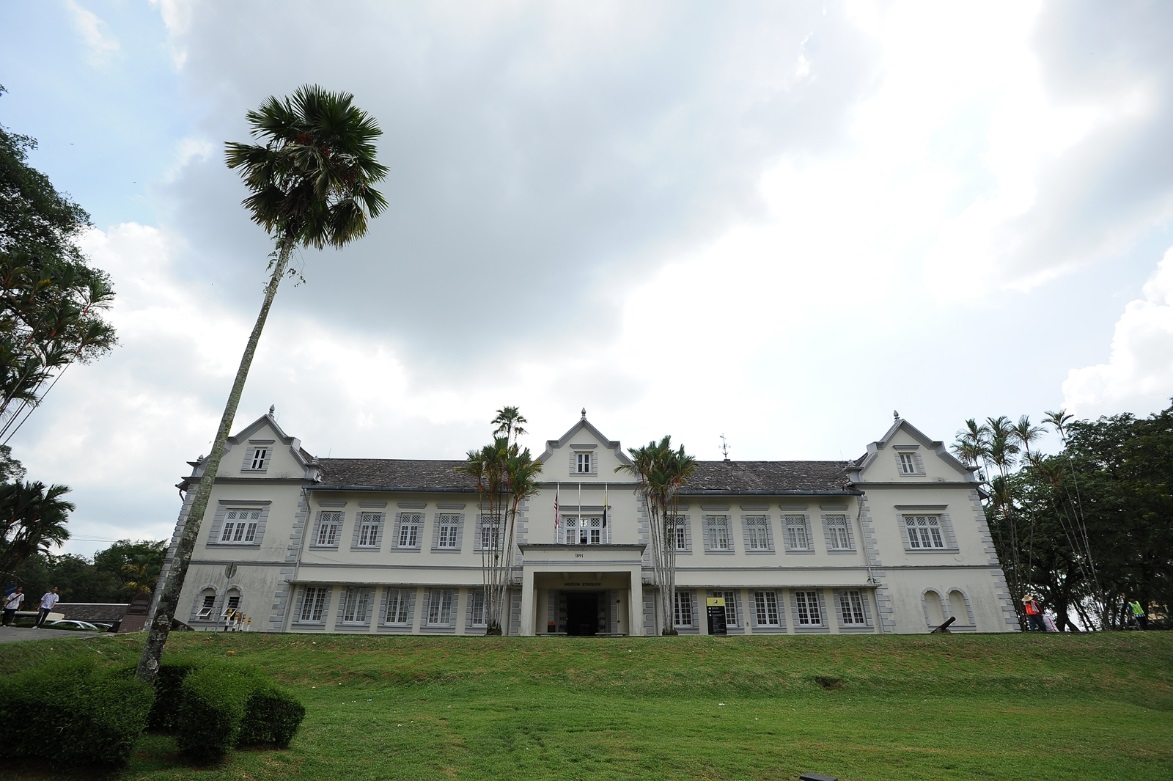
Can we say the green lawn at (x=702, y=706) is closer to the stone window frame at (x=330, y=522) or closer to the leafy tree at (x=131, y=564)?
the stone window frame at (x=330, y=522)

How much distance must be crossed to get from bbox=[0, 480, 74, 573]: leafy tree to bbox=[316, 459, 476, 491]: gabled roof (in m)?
10.5

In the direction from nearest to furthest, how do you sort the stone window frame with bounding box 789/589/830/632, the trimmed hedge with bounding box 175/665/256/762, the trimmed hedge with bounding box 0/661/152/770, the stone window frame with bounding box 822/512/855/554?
the trimmed hedge with bounding box 0/661/152/770 → the trimmed hedge with bounding box 175/665/256/762 → the stone window frame with bounding box 789/589/830/632 → the stone window frame with bounding box 822/512/855/554

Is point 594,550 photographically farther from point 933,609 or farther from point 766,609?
point 933,609

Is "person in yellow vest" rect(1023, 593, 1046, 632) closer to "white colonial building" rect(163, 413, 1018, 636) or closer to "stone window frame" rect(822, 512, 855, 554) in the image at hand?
"white colonial building" rect(163, 413, 1018, 636)

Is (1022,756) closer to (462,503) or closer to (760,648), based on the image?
(760,648)

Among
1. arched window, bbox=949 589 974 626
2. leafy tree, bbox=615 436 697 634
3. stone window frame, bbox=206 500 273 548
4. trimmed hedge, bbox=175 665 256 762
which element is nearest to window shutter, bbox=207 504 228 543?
stone window frame, bbox=206 500 273 548

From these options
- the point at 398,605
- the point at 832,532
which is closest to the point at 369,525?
the point at 398,605

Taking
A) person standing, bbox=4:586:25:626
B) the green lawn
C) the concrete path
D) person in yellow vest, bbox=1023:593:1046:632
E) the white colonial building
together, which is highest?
the white colonial building

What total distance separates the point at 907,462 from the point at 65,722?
111 ft

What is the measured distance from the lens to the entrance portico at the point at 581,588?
2733 centimetres

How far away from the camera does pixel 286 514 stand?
3028 centimetres

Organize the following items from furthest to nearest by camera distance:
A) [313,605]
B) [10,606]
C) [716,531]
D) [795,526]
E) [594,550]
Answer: [795,526]
[716,531]
[313,605]
[594,550]
[10,606]

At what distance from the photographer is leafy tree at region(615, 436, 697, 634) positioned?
27781 millimetres

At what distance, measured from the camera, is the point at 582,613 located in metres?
29.9
